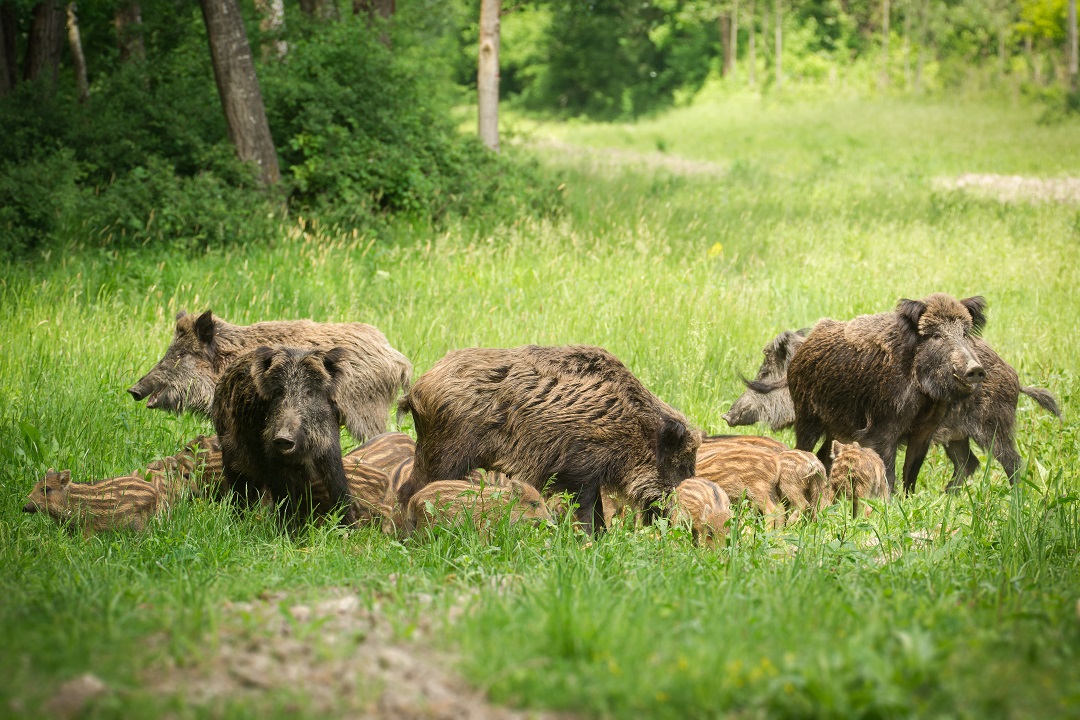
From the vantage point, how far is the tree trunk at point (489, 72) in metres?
16.7

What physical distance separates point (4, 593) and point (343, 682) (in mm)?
1704

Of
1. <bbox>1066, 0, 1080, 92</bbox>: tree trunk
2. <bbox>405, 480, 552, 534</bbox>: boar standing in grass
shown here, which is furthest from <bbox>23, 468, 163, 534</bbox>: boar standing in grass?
<bbox>1066, 0, 1080, 92</bbox>: tree trunk

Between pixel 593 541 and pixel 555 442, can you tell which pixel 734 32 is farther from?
pixel 593 541

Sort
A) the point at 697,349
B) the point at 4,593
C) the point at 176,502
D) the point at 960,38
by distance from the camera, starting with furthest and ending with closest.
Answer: the point at 960,38 < the point at 697,349 < the point at 176,502 < the point at 4,593

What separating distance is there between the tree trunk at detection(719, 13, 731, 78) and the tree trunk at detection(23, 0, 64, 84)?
3748cm

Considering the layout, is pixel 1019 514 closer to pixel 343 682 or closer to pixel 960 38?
pixel 343 682

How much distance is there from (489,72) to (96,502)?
1250 centimetres

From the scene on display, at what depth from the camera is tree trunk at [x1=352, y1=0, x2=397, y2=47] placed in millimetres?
16578

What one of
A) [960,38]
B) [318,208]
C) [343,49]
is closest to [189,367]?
[318,208]

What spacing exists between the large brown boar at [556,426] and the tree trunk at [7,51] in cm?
1354

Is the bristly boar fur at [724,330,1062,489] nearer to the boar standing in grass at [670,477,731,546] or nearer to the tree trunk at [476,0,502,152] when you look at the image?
the boar standing in grass at [670,477,731,546]

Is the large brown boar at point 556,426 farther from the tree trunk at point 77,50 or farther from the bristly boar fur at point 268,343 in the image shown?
the tree trunk at point 77,50

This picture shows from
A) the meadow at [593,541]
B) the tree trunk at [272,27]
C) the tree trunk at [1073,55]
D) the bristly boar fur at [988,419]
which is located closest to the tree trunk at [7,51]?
the tree trunk at [272,27]

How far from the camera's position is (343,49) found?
15.1 metres
